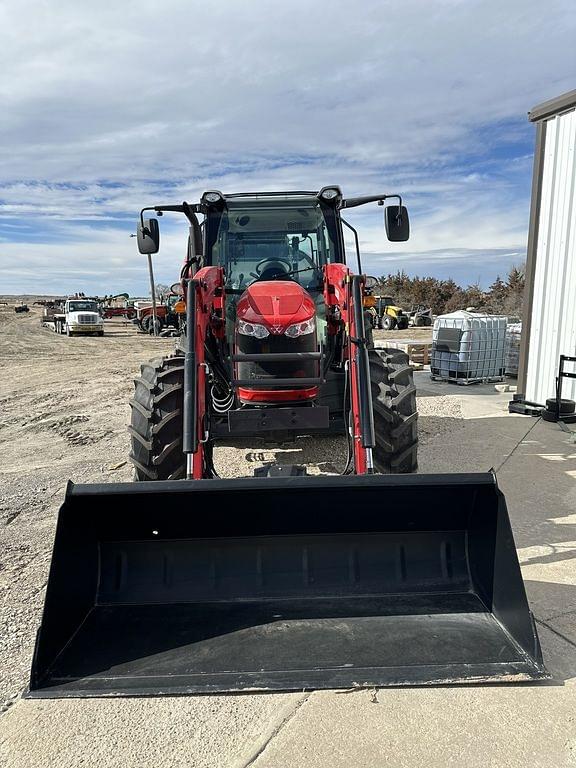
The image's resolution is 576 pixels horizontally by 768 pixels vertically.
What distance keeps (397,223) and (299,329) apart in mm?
1470

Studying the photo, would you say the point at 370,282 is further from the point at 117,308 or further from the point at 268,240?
the point at 117,308

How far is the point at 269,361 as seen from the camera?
407 cm

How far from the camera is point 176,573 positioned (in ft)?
9.96

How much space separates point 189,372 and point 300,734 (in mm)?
2000

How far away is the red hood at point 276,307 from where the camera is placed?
4074 mm

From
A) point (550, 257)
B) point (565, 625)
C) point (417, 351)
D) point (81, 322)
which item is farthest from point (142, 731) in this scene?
point (81, 322)

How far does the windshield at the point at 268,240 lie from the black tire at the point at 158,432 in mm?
1292

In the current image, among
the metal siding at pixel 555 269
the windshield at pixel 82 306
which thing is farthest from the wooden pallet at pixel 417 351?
the windshield at pixel 82 306

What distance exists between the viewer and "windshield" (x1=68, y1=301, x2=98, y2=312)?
29.8m

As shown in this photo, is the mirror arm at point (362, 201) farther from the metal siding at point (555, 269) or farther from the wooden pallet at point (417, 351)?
the wooden pallet at point (417, 351)

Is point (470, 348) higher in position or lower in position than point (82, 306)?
lower

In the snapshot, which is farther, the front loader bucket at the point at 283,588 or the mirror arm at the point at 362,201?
the mirror arm at the point at 362,201

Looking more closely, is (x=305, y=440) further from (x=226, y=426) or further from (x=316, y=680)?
(x=316, y=680)

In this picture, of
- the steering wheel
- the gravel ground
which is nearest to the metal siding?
the gravel ground
